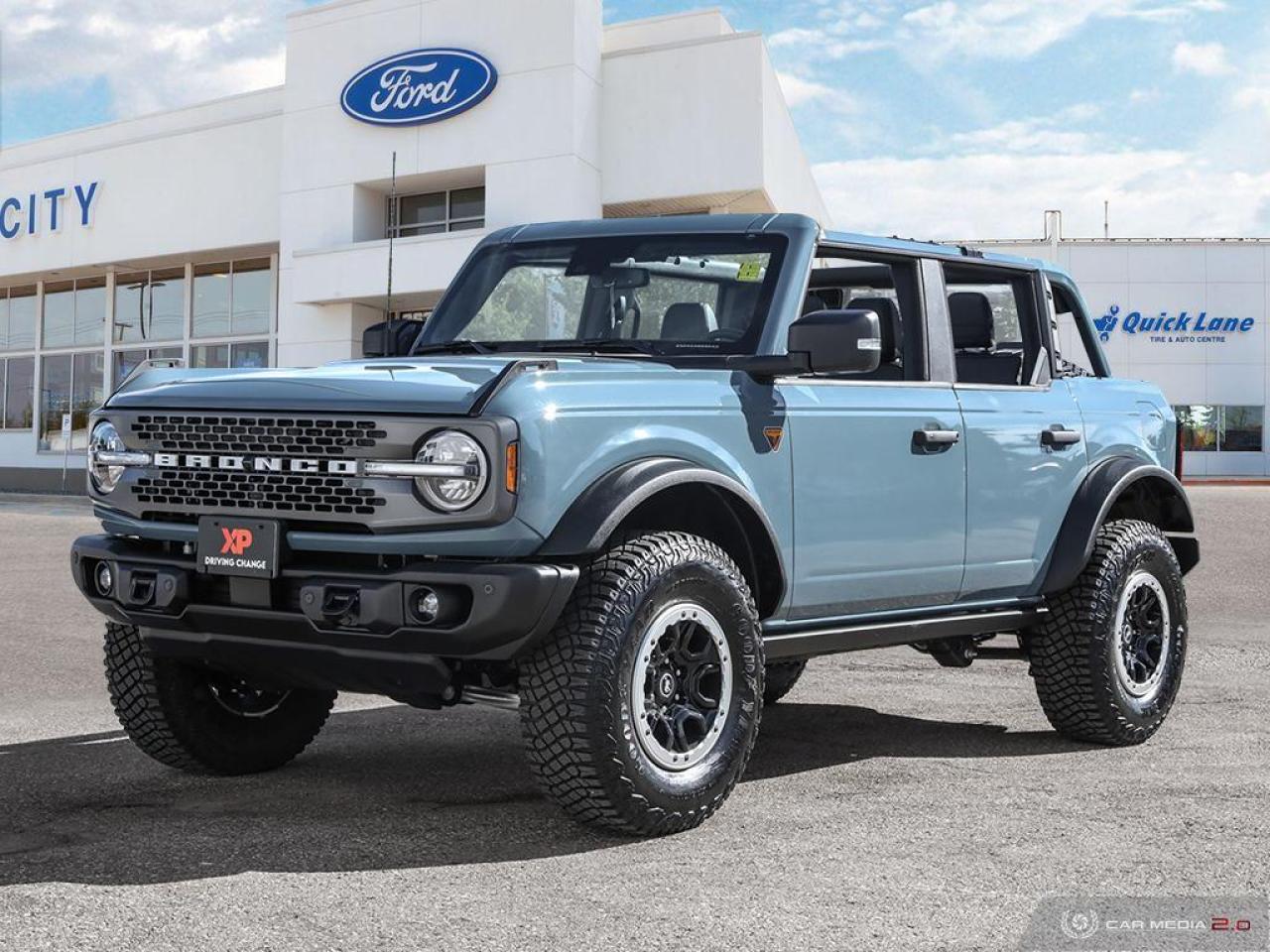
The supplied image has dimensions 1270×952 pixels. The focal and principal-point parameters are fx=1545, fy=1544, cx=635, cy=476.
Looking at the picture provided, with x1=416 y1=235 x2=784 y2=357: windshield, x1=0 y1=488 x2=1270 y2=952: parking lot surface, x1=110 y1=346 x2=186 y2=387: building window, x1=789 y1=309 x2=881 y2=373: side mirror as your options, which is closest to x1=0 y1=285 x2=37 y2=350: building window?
x1=110 y1=346 x2=186 y2=387: building window

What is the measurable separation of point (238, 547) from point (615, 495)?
113 centimetres

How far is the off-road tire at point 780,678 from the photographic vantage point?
736 cm

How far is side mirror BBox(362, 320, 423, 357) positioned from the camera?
254 inches

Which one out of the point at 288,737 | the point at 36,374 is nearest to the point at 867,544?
the point at 288,737

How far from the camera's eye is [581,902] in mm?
3932

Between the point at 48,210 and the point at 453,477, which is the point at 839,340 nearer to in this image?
the point at 453,477

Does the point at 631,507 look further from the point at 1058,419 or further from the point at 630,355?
the point at 1058,419

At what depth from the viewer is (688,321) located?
18.4 feet

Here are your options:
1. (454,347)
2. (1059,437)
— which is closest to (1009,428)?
(1059,437)

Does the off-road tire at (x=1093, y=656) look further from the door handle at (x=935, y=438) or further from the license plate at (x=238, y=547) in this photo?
the license plate at (x=238, y=547)

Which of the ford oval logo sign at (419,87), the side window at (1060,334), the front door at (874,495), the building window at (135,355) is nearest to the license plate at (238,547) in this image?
the front door at (874,495)

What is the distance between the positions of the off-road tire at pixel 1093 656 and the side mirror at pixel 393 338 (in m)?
2.92

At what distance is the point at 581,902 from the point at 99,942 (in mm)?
1159

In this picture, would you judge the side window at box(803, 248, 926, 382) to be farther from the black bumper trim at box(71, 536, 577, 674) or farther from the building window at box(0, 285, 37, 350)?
the building window at box(0, 285, 37, 350)
